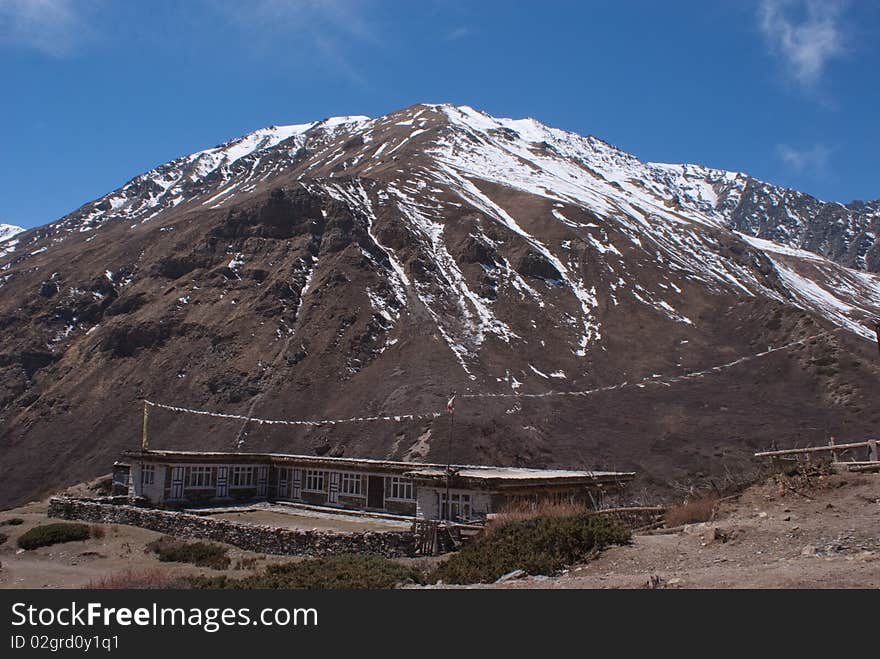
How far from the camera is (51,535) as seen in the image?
104ft

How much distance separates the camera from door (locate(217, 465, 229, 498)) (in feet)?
140

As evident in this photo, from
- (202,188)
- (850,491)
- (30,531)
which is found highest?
(202,188)

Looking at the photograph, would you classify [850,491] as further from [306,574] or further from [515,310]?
[515,310]

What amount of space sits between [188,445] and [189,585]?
48076 millimetres

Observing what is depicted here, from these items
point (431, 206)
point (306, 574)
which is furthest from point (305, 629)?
point (431, 206)

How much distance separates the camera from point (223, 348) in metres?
78.0

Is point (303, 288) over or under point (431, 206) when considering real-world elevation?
under

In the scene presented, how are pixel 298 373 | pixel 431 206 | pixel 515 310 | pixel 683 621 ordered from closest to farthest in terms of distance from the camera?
1. pixel 683 621
2. pixel 298 373
3. pixel 515 310
4. pixel 431 206

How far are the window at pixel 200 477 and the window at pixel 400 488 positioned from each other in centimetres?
1158

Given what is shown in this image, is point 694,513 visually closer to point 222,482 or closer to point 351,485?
point 351,485

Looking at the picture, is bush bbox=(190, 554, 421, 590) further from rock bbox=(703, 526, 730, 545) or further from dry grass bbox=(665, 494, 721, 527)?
dry grass bbox=(665, 494, 721, 527)

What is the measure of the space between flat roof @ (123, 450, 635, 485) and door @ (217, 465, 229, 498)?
0.69 metres

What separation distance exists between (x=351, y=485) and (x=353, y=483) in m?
0.18

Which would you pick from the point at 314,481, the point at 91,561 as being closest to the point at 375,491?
the point at 314,481
